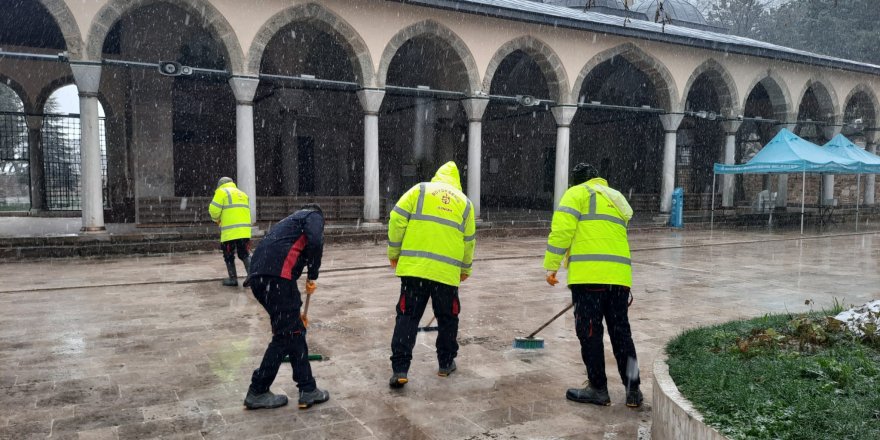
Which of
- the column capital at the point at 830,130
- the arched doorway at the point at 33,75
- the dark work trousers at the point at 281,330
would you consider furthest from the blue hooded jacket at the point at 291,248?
the column capital at the point at 830,130

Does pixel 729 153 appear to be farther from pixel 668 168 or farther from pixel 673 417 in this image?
pixel 673 417

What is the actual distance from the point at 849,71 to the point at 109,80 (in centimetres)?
2160

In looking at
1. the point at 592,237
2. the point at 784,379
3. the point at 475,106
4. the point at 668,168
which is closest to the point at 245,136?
the point at 475,106

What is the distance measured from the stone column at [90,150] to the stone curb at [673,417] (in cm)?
1037

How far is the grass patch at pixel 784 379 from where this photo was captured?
9.36 feet

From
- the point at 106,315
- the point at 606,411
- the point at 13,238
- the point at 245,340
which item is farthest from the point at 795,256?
the point at 13,238

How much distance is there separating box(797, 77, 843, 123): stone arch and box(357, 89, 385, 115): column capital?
13951 mm

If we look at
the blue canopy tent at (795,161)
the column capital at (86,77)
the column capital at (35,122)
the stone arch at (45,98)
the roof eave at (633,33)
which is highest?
the roof eave at (633,33)

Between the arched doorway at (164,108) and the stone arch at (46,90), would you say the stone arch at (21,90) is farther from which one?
the arched doorway at (164,108)

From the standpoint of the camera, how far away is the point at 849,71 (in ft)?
65.8

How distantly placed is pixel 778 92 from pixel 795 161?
Answer: 4373 mm

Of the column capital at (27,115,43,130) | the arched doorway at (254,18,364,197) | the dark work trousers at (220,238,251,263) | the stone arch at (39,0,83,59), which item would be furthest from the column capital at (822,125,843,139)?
the column capital at (27,115,43,130)

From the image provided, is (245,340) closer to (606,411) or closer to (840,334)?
(606,411)

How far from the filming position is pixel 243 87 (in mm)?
12227
